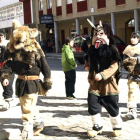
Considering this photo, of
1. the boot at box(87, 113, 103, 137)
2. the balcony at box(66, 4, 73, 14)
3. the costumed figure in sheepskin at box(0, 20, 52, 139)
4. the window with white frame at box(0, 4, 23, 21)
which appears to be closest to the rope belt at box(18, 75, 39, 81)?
the costumed figure in sheepskin at box(0, 20, 52, 139)

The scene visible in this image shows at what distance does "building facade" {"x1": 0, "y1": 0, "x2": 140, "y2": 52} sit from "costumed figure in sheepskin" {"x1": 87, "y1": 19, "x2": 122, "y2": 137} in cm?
1972

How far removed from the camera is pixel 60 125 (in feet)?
19.5

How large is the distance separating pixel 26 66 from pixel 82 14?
85.0ft

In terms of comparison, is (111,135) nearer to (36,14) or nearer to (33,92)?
(33,92)

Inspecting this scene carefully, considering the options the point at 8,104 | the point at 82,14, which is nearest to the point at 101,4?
the point at 82,14

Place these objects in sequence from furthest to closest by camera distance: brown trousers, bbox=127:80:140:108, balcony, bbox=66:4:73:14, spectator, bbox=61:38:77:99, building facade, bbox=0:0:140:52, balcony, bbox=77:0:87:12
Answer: balcony, bbox=66:4:73:14, balcony, bbox=77:0:87:12, building facade, bbox=0:0:140:52, spectator, bbox=61:38:77:99, brown trousers, bbox=127:80:140:108

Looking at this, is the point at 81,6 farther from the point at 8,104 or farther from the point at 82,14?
the point at 8,104

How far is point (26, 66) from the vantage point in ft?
16.7

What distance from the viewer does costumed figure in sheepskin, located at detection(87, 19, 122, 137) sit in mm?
5035

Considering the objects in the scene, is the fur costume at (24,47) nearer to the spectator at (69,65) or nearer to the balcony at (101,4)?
the spectator at (69,65)

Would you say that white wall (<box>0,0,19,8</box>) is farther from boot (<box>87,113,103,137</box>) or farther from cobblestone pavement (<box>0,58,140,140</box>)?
boot (<box>87,113,103,137</box>)

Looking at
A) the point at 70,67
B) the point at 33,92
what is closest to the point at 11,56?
the point at 33,92

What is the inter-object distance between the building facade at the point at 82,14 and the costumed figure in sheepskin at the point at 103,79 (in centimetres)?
1972

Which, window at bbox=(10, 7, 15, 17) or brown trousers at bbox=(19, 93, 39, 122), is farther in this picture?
window at bbox=(10, 7, 15, 17)
